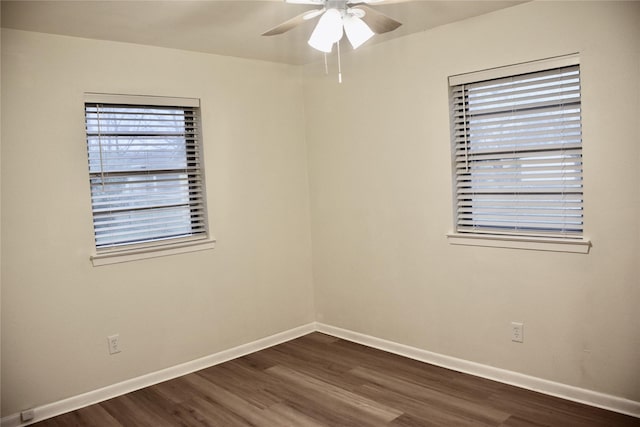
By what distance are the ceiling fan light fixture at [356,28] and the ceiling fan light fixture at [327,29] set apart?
0.08 m

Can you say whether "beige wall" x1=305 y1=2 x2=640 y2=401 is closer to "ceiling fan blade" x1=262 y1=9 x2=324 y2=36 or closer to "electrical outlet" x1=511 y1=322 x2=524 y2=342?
"electrical outlet" x1=511 y1=322 x2=524 y2=342

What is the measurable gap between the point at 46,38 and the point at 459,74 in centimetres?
259

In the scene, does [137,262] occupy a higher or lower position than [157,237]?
lower

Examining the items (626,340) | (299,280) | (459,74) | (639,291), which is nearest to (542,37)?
(459,74)

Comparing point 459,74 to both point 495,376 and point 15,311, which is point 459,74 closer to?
Answer: point 495,376

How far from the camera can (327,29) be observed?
8.83ft

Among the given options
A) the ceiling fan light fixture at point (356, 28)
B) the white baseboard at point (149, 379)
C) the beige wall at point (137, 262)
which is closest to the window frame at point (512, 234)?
the ceiling fan light fixture at point (356, 28)

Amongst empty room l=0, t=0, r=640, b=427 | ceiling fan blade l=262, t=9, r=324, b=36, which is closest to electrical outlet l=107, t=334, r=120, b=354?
empty room l=0, t=0, r=640, b=427

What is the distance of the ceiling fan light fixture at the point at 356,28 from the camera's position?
2.74 meters

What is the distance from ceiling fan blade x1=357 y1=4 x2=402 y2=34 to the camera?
2.59 metres

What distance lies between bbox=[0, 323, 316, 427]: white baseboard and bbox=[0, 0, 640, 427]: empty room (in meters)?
0.02

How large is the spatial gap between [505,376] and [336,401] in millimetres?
1102

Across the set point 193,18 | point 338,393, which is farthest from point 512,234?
point 193,18

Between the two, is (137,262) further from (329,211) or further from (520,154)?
(520,154)
